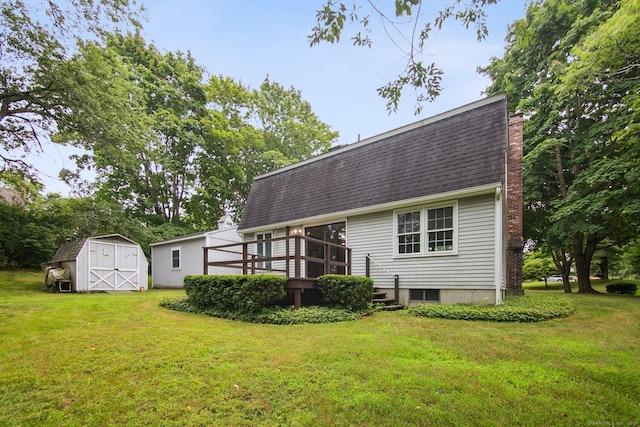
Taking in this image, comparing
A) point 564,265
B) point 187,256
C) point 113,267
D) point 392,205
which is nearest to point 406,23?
point 392,205

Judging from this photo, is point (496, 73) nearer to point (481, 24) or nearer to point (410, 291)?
point (410, 291)

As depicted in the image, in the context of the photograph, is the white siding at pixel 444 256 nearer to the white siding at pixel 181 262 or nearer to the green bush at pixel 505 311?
the green bush at pixel 505 311

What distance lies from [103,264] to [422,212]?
13.2 meters

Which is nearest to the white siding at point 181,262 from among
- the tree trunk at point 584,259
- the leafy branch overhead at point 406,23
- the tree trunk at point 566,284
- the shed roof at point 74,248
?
the shed roof at point 74,248

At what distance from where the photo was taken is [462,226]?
326 inches

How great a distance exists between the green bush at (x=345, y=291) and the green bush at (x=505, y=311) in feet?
4.07

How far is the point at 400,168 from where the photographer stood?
9.79m

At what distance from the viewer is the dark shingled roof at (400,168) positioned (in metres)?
8.27

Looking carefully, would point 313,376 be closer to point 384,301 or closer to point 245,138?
point 384,301

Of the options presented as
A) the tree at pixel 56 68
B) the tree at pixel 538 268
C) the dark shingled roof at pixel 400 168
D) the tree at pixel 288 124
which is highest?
the tree at pixel 288 124

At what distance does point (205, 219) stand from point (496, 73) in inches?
852

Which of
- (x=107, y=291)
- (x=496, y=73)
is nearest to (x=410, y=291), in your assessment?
(x=107, y=291)

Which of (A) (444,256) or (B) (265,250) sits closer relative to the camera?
(A) (444,256)

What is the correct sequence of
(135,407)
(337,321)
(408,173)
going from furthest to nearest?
(408,173) < (337,321) < (135,407)
